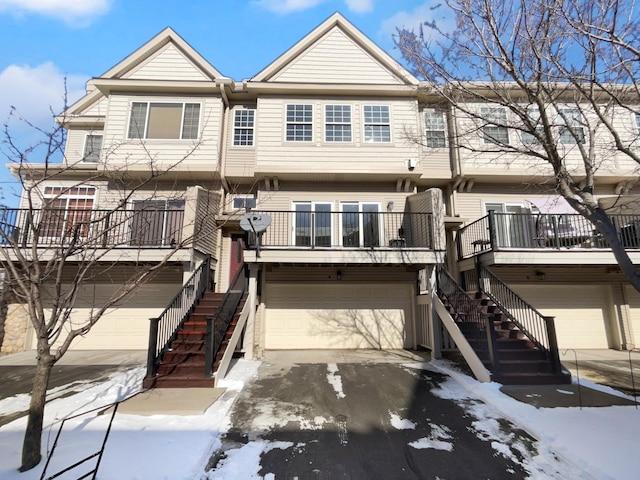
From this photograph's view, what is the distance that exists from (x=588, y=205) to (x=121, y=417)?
7.93 m

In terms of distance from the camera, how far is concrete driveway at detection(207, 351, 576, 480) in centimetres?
358

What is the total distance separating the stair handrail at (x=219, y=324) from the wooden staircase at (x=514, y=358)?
5780mm

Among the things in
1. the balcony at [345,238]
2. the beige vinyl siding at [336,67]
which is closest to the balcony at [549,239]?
the balcony at [345,238]

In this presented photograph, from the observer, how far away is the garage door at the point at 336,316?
10.2 meters

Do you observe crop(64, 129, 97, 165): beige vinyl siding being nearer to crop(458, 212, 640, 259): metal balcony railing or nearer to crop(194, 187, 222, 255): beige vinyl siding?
crop(194, 187, 222, 255): beige vinyl siding

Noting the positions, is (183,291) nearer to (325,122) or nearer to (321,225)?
(321,225)

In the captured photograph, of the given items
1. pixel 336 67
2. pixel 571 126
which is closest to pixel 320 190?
pixel 336 67

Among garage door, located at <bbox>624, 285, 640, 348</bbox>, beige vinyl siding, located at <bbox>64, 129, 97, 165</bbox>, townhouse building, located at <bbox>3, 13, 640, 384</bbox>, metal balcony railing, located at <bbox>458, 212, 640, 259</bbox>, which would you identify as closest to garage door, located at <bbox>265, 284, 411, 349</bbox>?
townhouse building, located at <bbox>3, 13, 640, 384</bbox>

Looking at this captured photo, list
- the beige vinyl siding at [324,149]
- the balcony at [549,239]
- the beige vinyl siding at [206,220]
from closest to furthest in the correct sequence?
the balcony at [549,239]
the beige vinyl siding at [206,220]
the beige vinyl siding at [324,149]

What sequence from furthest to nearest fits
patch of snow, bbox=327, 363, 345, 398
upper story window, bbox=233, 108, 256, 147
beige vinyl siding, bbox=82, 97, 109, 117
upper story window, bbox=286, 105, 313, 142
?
beige vinyl siding, bbox=82, 97, 109, 117
upper story window, bbox=233, 108, 256, 147
upper story window, bbox=286, 105, 313, 142
patch of snow, bbox=327, 363, 345, 398

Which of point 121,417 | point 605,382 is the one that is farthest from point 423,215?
point 121,417

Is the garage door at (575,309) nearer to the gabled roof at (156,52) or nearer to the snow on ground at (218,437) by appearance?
the snow on ground at (218,437)

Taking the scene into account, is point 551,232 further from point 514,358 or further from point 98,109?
point 98,109

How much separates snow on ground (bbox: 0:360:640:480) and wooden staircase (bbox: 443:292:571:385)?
2.88 feet
